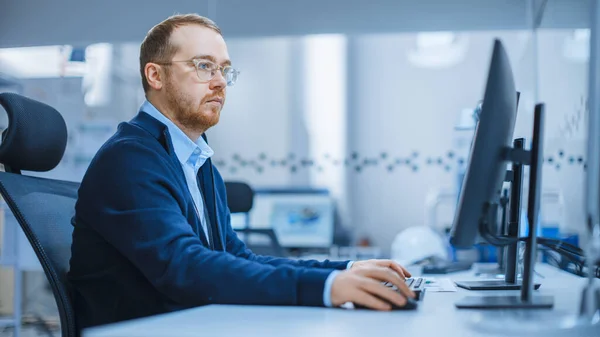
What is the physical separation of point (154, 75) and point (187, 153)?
0.22 metres

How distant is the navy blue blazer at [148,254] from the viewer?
3.42 ft

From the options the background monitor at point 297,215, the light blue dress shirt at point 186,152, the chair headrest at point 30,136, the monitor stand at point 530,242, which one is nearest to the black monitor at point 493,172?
the monitor stand at point 530,242

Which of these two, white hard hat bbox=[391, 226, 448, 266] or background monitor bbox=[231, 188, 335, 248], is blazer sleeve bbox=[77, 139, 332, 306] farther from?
background monitor bbox=[231, 188, 335, 248]

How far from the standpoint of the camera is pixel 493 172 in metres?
1.05

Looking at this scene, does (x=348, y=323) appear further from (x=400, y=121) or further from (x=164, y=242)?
(x=400, y=121)

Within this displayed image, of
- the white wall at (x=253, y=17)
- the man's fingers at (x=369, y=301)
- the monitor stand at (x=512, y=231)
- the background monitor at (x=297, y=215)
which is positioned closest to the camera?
the man's fingers at (x=369, y=301)

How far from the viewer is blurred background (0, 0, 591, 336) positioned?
3676 mm

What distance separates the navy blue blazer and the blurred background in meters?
2.23

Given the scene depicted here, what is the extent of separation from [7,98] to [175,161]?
0.41 metres

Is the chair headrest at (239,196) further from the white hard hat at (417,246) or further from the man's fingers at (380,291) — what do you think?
the man's fingers at (380,291)

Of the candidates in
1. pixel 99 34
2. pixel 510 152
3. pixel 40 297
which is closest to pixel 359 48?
pixel 99 34

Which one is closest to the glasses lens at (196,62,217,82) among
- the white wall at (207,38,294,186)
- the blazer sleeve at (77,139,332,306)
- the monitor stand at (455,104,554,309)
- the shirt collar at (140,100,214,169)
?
the shirt collar at (140,100,214,169)

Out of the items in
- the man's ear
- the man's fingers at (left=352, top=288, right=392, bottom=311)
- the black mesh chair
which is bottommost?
the man's fingers at (left=352, top=288, right=392, bottom=311)

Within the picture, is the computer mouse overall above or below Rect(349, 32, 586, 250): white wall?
below
